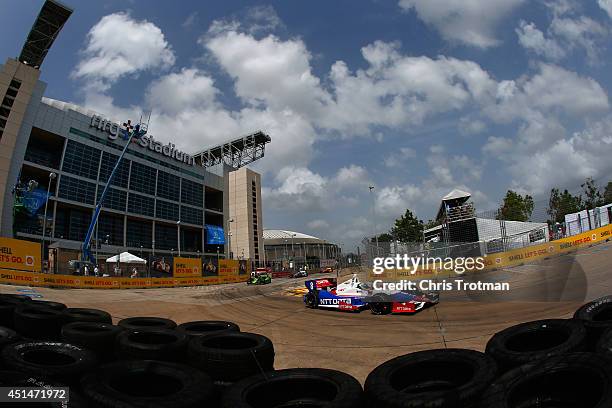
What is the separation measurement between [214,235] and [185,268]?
49789mm

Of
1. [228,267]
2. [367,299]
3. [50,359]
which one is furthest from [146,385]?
[228,267]

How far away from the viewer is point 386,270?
25.2m

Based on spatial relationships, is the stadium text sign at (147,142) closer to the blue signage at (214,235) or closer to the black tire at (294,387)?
the blue signage at (214,235)

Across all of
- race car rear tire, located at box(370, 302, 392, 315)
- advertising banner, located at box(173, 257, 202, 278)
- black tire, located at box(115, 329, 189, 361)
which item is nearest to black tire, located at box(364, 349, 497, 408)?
black tire, located at box(115, 329, 189, 361)

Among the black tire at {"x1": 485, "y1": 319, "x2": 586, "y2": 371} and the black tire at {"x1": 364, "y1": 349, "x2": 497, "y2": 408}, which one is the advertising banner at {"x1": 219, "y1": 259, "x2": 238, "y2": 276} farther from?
the black tire at {"x1": 364, "y1": 349, "x2": 497, "y2": 408}

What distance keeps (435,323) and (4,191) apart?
58.7 m

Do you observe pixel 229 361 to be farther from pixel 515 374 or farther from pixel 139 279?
pixel 139 279

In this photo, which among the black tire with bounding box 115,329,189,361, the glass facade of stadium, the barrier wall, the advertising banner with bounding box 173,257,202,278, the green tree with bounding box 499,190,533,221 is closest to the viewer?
the black tire with bounding box 115,329,189,361

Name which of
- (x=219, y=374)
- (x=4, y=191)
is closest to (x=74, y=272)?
(x=4, y=191)

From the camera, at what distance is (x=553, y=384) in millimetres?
3936

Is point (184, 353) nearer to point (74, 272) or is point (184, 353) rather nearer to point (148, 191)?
point (74, 272)

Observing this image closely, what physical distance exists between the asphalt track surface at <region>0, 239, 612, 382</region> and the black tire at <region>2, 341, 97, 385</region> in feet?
13.4

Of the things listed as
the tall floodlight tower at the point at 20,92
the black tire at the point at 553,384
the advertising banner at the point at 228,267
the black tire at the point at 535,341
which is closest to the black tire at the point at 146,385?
the black tire at the point at 553,384

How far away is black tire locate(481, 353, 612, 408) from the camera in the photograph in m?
3.66
